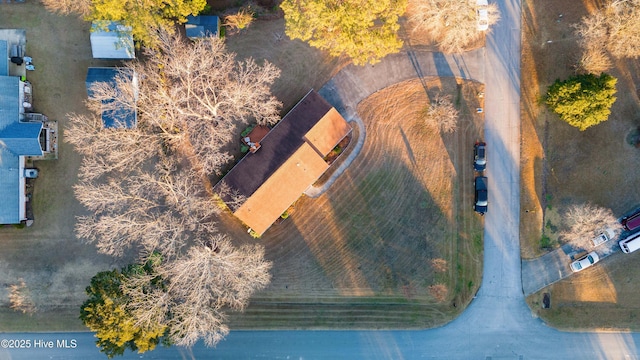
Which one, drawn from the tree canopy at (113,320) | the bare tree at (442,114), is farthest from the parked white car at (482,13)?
the tree canopy at (113,320)

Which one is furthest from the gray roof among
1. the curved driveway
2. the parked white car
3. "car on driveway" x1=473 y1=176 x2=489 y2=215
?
the parked white car

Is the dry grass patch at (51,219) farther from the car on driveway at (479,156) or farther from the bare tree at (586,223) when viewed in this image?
the bare tree at (586,223)

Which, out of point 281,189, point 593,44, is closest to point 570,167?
point 593,44

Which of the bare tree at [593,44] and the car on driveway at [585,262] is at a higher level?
the bare tree at [593,44]

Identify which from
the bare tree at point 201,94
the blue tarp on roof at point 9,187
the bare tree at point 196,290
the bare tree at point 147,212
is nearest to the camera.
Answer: the bare tree at point 196,290

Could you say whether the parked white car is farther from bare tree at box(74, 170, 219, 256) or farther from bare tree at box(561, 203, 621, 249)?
bare tree at box(74, 170, 219, 256)

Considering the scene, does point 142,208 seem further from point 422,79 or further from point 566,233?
point 566,233
